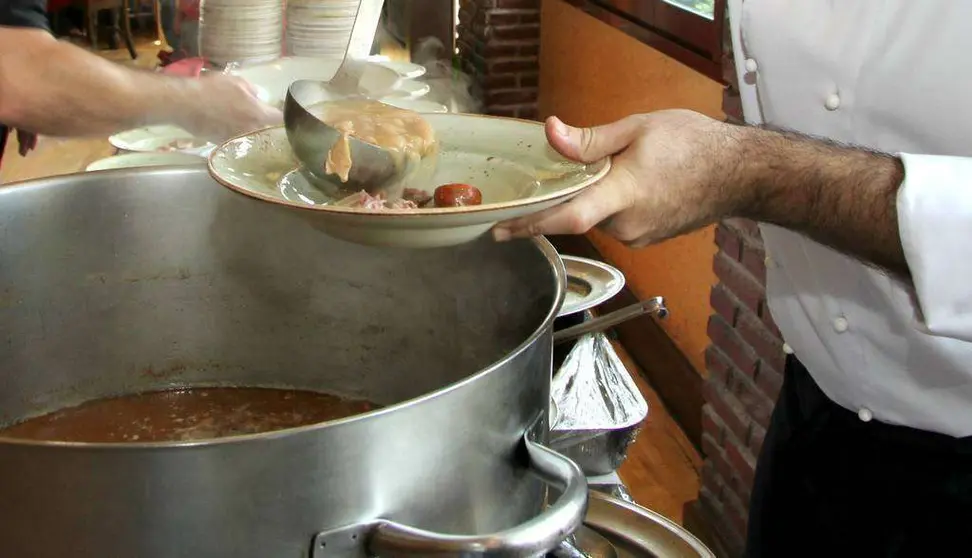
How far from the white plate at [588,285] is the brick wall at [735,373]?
574 mm

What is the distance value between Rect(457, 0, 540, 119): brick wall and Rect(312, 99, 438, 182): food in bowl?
2.39 m

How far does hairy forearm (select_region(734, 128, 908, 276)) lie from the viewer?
85cm

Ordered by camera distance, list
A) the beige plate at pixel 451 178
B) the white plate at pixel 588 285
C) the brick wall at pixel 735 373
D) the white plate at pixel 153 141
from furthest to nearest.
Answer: the brick wall at pixel 735 373 < the white plate at pixel 153 141 < the white plate at pixel 588 285 < the beige plate at pixel 451 178

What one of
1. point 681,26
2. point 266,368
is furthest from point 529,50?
point 266,368

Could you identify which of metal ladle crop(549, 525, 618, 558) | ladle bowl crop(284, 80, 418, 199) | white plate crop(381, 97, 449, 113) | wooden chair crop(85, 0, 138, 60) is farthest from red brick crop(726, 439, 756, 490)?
wooden chair crop(85, 0, 138, 60)

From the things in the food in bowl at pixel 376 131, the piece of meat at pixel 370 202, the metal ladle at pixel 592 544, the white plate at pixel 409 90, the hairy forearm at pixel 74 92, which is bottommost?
the metal ladle at pixel 592 544

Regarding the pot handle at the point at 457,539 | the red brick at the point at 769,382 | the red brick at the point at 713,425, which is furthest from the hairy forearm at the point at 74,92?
the red brick at the point at 713,425

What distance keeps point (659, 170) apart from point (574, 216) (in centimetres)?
11

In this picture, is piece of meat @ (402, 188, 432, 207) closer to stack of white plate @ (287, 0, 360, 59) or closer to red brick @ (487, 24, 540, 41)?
stack of white plate @ (287, 0, 360, 59)

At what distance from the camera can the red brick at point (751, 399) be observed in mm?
1811

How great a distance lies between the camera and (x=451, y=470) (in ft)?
2.24

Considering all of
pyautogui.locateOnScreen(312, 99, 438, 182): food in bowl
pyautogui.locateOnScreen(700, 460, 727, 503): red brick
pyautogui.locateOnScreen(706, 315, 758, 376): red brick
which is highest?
pyautogui.locateOnScreen(312, 99, 438, 182): food in bowl

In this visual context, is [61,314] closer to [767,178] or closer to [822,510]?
[767,178]

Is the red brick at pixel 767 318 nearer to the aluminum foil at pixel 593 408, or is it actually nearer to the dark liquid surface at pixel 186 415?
the aluminum foil at pixel 593 408
